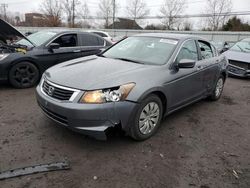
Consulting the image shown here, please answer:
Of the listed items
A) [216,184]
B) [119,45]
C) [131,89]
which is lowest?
[216,184]

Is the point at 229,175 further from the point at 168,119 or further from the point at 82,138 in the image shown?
the point at 82,138

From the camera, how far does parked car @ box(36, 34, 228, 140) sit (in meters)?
3.06

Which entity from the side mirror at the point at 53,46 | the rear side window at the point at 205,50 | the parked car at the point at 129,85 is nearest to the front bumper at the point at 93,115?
the parked car at the point at 129,85

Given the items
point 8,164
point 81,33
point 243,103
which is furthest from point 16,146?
point 243,103

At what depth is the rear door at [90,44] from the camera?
709 cm

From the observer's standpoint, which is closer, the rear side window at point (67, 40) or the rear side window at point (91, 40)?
the rear side window at point (67, 40)

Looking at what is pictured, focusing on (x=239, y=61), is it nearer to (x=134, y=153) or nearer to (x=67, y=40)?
(x=67, y=40)

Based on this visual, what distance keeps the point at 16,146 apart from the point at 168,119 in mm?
2593

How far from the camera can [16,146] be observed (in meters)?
3.29

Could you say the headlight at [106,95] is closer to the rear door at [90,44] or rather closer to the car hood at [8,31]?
the car hood at [8,31]

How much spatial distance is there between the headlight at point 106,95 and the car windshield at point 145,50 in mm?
968

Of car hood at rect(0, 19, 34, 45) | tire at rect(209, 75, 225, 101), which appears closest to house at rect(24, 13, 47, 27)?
car hood at rect(0, 19, 34, 45)

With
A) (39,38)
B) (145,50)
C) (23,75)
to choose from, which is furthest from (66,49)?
(145,50)

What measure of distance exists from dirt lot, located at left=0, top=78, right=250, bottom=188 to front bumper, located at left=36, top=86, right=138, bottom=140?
379 millimetres
